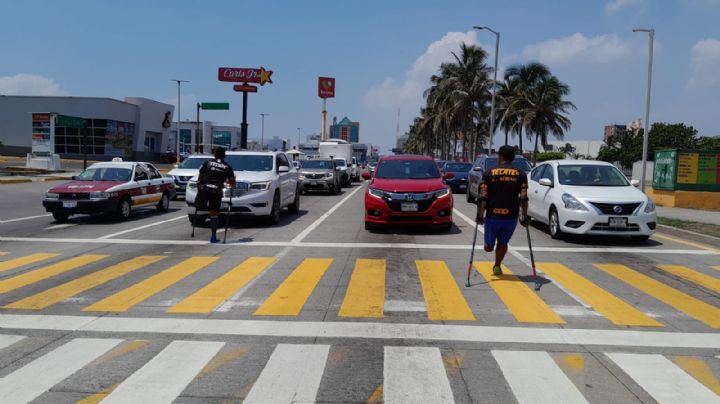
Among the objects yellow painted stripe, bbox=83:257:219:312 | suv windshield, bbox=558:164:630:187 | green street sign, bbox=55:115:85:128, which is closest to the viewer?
yellow painted stripe, bbox=83:257:219:312

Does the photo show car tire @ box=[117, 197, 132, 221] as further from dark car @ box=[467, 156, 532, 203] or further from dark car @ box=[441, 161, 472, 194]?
dark car @ box=[441, 161, 472, 194]

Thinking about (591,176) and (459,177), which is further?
(459,177)

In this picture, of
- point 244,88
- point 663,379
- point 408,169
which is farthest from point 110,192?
point 244,88

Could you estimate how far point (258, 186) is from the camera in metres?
13.9

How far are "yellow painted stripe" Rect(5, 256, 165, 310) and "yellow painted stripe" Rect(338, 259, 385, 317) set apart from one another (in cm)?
328

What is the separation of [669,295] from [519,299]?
2034 millimetres

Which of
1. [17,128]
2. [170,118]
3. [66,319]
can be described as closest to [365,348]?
[66,319]

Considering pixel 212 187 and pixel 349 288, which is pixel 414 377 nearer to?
pixel 349 288

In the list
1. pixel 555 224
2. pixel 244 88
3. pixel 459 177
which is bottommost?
pixel 555 224

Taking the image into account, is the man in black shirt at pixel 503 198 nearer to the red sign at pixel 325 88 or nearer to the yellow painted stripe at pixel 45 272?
the yellow painted stripe at pixel 45 272

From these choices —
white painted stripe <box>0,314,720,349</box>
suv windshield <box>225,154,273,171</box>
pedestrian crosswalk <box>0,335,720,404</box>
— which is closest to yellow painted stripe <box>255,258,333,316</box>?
white painted stripe <box>0,314,720,349</box>

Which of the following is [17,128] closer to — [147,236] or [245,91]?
[245,91]

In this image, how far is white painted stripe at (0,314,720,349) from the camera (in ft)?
18.0

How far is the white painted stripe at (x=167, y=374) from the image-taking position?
4121 mm
